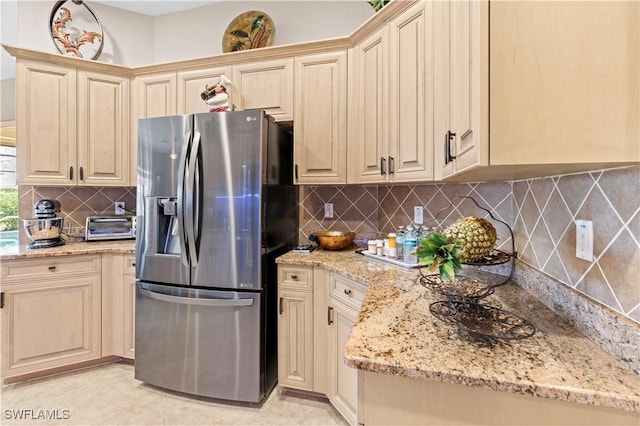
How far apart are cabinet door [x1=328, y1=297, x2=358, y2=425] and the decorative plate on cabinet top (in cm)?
213

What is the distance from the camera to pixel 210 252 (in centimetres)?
173

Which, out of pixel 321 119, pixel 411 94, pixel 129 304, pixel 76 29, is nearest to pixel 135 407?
pixel 129 304

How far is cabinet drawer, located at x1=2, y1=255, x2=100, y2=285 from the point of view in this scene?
75.5 inches

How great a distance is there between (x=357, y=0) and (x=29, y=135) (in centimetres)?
270

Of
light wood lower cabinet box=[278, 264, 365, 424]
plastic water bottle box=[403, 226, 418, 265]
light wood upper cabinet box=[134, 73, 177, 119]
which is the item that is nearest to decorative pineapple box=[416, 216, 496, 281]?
plastic water bottle box=[403, 226, 418, 265]

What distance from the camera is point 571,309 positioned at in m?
0.85

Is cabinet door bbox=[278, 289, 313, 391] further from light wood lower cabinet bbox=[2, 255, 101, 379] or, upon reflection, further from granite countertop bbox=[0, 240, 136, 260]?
light wood lower cabinet bbox=[2, 255, 101, 379]

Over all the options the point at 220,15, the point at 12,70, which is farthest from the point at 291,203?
the point at 12,70

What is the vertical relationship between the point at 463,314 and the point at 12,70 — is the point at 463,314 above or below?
below

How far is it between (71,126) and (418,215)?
271 centimetres

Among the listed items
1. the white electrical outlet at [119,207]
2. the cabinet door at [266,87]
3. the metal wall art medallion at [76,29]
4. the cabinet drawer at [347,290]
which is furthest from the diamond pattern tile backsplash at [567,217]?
the metal wall art medallion at [76,29]

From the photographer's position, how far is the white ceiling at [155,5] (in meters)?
2.60

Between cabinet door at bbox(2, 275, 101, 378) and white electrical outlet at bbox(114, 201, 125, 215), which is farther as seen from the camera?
white electrical outlet at bbox(114, 201, 125, 215)

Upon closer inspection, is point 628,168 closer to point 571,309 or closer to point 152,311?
point 571,309
